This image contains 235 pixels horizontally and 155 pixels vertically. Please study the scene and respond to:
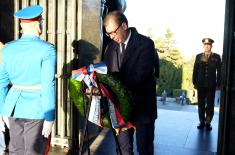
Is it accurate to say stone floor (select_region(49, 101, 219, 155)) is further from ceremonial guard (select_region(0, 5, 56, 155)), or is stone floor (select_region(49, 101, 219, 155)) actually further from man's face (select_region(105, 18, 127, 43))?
man's face (select_region(105, 18, 127, 43))

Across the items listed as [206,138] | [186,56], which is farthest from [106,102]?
[186,56]

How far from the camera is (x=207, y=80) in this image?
22.0 feet

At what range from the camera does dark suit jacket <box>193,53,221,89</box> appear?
669 centimetres

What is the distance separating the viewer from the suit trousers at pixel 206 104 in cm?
673

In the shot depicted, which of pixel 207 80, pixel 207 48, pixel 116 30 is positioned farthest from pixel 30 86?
pixel 207 48

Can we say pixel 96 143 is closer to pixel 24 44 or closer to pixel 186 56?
pixel 24 44

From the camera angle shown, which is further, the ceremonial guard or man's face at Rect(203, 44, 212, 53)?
man's face at Rect(203, 44, 212, 53)

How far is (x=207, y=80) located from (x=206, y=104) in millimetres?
519

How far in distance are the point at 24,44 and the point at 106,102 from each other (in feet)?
2.94

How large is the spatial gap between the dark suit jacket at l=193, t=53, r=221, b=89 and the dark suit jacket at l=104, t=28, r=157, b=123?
11.8 ft

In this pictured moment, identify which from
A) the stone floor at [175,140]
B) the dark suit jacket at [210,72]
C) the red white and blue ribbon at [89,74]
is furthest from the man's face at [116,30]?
the dark suit jacket at [210,72]

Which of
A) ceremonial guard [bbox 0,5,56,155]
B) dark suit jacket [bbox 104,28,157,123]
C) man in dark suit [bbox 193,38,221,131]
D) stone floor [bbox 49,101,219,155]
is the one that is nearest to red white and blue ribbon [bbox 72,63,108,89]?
ceremonial guard [bbox 0,5,56,155]

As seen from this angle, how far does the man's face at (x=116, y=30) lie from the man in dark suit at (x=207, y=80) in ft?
12.9

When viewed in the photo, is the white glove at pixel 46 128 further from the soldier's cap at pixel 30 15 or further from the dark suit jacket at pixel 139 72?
the soldier's cap at pixel 30 15
